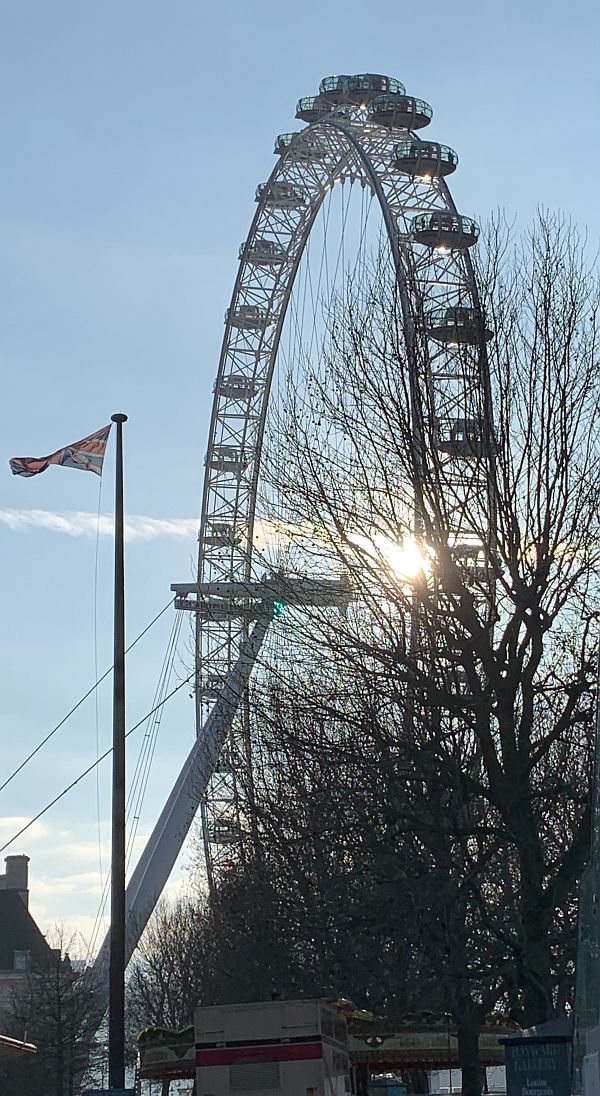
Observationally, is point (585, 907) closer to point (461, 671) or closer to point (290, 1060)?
point (290, 1060)

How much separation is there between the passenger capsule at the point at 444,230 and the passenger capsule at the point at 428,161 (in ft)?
11.4

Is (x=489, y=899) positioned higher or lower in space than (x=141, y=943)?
lower

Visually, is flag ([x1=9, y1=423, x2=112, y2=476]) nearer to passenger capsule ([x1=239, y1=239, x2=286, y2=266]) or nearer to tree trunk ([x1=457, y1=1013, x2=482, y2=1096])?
tree trunk ([x1=457, y1=1013, x2=482, y2=1096])

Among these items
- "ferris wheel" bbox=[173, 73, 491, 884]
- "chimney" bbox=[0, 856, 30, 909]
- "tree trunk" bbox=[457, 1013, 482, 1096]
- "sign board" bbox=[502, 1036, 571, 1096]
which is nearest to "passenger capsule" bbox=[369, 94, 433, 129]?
"ferris wheel" bbox=[173, 73, 491, 884]

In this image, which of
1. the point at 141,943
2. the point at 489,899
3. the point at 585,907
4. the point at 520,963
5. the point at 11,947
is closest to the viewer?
the point at 585,907

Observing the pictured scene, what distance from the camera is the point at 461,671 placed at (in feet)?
83.1

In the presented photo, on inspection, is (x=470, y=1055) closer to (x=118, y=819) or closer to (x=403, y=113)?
(x=118, y=819)

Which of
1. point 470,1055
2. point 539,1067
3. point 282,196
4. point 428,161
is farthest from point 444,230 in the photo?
point 539,1067

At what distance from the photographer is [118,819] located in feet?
81.7

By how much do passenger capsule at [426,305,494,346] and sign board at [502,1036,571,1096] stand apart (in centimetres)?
1020

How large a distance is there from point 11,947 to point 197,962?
56.7 meters

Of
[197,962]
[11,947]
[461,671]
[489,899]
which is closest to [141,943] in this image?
[197,962]

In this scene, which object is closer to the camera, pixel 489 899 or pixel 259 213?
pixel 489 899

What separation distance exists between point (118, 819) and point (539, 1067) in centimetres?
911
